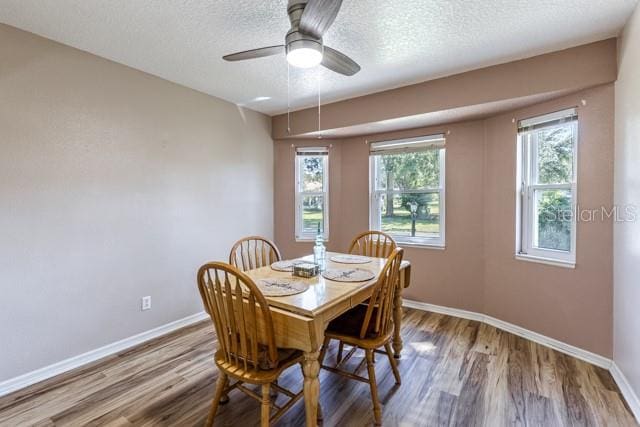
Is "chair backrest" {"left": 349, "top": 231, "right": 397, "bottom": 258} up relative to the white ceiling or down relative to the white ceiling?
down

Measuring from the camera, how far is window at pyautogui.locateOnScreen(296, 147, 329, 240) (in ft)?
13.8

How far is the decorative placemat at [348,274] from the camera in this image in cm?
207

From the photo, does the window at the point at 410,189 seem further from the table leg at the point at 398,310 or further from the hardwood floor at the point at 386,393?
the hardwood floor at the point at 386,393

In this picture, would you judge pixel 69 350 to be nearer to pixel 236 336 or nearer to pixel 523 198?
pixel 236 336

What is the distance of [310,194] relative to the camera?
4.22 meters

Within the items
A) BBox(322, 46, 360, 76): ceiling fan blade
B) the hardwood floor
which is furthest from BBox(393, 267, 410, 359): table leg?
BBox(322, 46, 360, 76): ceiling fan blade

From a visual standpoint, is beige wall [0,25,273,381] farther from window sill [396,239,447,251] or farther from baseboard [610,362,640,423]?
baseboard [610,362,640,423]

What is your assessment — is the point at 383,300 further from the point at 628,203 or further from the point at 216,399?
the point at 628,203

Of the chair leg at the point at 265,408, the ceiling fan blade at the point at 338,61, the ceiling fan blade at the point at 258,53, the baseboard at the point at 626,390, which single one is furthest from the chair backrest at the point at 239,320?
the baseboard at the point at 626,390

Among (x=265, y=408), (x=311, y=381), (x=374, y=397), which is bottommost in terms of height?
(x=374, y=397)

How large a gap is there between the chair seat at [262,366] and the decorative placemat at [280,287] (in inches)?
11.6

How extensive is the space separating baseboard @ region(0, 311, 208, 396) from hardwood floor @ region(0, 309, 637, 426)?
62 mm

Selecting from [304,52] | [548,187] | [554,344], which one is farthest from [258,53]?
[554,344]

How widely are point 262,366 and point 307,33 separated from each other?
1714mm
